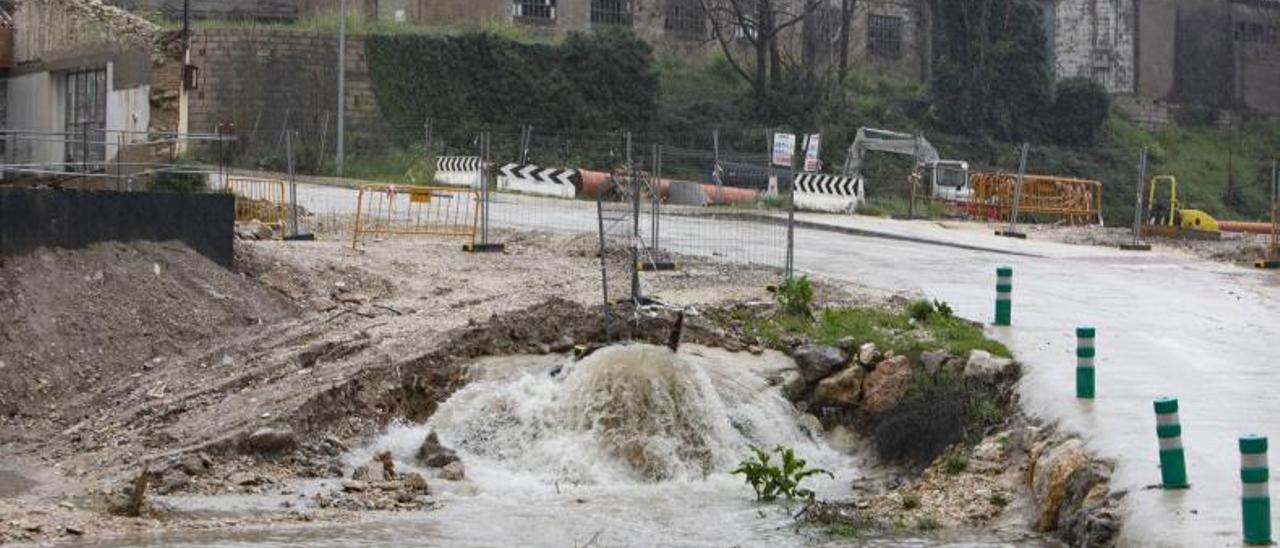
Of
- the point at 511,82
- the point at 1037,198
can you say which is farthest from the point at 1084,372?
the point at 511,82

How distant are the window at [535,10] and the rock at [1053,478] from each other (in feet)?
166

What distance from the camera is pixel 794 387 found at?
66.8 ft

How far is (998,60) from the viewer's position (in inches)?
2672

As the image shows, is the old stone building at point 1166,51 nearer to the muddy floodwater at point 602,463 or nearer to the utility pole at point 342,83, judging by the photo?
the utility pole at point 342,83

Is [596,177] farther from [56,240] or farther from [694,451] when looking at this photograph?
[694,451]

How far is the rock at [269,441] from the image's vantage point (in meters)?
17.7

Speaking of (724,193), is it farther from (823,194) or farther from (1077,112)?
(1077,112)

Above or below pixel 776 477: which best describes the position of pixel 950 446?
above

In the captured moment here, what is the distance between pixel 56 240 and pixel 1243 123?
5887 cm

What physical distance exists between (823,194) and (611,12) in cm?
2245

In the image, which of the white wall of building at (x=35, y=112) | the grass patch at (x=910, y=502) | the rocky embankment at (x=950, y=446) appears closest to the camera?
the rocky embankment at (x=950, y=446)

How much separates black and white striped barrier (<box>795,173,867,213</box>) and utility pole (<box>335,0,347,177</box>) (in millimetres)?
11864

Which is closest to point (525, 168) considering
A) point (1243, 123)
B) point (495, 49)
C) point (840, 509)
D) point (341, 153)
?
point (341, 153)

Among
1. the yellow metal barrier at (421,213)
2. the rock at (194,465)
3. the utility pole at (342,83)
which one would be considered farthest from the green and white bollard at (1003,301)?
the utility pole at (342,83)
